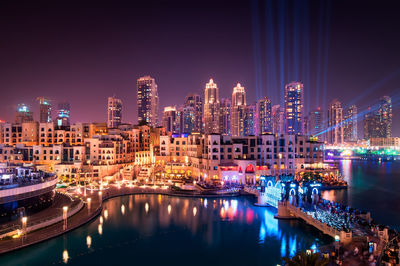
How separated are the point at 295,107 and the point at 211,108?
53.7 m

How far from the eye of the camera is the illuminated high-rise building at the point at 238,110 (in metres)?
169

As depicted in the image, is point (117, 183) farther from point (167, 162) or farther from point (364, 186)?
point (364, 186)

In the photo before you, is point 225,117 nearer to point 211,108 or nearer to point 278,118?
point 211,108

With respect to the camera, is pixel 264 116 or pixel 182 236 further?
pixel 264 116

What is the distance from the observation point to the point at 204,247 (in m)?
27.4

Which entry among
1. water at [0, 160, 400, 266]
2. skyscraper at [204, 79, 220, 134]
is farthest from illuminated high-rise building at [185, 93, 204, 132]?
water at [0, 160, 400, 266]

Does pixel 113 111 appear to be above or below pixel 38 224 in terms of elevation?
above

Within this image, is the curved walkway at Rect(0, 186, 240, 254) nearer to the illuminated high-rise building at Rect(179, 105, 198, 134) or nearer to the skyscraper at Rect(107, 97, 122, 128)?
the skyscraper at Rect(107, 97, 122, 128)

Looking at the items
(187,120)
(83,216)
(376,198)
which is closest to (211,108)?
(187,120)

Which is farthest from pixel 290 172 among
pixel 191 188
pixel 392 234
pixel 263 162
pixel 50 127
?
pixel 50 127

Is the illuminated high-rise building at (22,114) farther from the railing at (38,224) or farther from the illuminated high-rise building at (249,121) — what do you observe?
the illuminated high-rise building at (249,121)

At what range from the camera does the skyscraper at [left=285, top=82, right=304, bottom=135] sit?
179 m

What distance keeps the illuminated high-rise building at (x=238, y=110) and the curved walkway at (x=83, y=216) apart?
121 meters

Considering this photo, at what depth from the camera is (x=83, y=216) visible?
3300 cm
